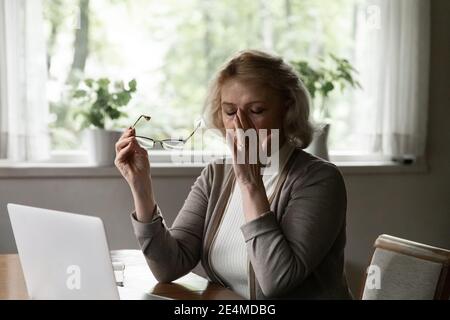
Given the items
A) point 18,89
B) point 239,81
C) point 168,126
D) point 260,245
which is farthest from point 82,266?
point 168,126

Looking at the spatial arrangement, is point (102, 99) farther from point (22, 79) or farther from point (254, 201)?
point (254, 201)

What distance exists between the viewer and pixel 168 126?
3172 millimetres

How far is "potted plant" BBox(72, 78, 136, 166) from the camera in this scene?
114 inches

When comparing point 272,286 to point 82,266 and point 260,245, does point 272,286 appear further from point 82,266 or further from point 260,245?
point 82,266

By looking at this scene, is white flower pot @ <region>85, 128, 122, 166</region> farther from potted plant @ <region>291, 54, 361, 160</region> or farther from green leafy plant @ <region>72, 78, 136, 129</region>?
potted plant @ <region>291, 54, 361, 160</region>

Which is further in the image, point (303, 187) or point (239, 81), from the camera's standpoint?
point (239, 81)

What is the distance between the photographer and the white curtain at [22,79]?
2828 millimetres

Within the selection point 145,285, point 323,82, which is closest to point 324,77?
point 323,82

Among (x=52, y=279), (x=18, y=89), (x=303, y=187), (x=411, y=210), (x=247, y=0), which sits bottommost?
(x=411, y=210)

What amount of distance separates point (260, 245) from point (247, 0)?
1.86 metres

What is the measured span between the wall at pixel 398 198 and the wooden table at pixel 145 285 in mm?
1080

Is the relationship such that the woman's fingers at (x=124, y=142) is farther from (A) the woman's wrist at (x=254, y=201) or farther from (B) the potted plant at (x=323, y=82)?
(B) the potted plant at (x=323, y=82)

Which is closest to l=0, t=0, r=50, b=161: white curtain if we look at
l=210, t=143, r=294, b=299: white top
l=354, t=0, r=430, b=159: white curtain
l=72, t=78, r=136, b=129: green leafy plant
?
l=72, t=78, r=136, b=129: green leafy plant

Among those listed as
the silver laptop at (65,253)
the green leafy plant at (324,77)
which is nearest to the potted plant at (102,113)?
the green leafy plant at (324,77)
